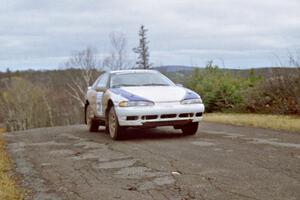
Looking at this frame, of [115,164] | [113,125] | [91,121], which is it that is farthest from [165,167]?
[91,121]

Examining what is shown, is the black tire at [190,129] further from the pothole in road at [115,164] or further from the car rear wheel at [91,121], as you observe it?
the pothole in road at [115,164]

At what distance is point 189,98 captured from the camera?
416 inches

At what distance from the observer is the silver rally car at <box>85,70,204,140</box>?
10219 millimetres

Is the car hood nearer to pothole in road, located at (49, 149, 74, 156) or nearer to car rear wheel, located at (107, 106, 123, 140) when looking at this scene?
car rear wheel, located at (107, 106, 123, 140)

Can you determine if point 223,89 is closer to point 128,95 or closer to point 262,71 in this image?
point 262,71

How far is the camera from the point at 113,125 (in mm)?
10750

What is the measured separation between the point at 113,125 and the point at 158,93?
117 cm

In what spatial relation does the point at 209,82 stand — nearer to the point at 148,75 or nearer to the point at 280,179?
the point at 148,75

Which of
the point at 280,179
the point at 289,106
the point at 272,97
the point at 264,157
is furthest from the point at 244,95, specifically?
the point at 280,179

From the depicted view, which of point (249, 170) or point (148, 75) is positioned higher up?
point (148, 75)

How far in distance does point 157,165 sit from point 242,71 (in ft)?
45.4

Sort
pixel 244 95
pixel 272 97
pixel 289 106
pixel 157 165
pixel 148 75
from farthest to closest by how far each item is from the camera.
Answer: pixel 244 95 → pixel 272 97 → pixel 289 106 → pixel 148 75 → pixel 157 165

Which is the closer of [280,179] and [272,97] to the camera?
[280,179]

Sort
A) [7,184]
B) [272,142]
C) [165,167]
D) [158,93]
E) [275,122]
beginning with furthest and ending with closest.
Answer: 1. [275,122]
2. [158,93]
3. [272,142]
4. [165,167]
5. [7,184]
